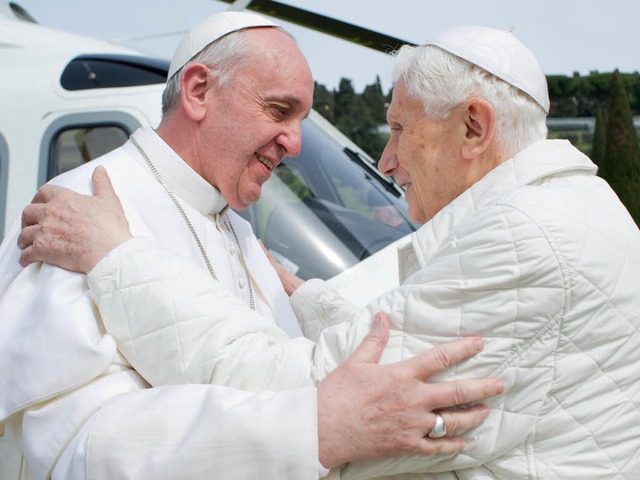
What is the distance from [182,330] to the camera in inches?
73.1

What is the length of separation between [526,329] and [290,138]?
3.84 ft

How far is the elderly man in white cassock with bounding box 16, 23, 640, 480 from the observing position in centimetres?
171

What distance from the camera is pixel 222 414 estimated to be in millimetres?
1771

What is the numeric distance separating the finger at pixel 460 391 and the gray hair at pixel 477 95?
60cm

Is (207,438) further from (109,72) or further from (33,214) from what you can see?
(109,72)

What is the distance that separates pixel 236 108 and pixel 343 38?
301cm

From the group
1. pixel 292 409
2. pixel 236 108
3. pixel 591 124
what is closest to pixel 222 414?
pixel 292 409

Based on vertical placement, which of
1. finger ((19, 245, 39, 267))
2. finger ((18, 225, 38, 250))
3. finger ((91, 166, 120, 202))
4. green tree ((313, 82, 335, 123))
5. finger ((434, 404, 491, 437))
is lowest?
green tree ((313, 82, 335, 123))

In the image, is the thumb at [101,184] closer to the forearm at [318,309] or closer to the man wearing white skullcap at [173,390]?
the man wearing white skullcap at [173,390]

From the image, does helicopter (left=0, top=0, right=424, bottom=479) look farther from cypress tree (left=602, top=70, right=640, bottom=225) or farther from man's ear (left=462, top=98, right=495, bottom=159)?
cypress tree (left=602, top=70, right=640, bottom=225)

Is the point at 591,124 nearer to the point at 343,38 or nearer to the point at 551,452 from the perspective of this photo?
the point at 343,38

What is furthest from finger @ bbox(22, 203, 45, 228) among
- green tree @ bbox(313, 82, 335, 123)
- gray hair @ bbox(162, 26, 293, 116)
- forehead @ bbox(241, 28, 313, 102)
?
green tree @ bbox(313, 82, 335, 123)

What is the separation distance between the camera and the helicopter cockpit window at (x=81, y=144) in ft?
13.6

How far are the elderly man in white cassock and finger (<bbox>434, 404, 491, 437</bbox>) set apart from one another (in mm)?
26
